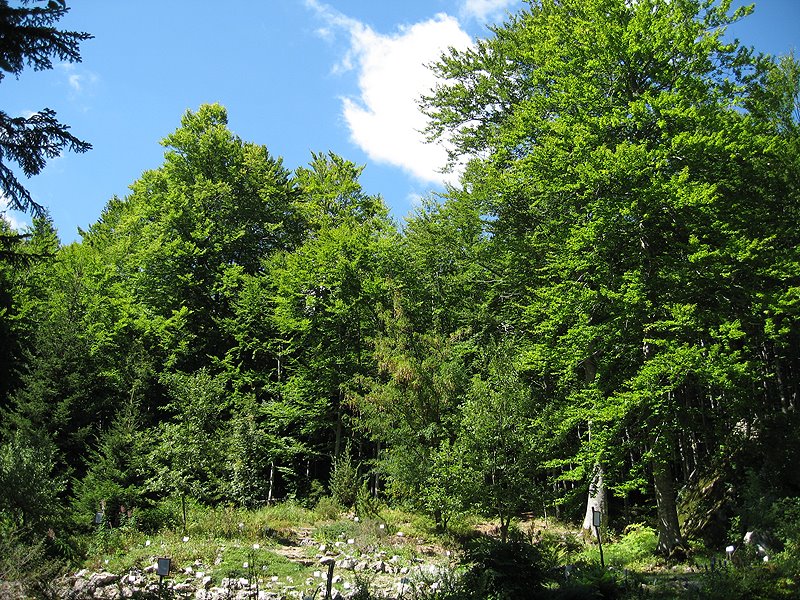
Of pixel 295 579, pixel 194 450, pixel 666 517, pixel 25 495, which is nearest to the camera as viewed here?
pixel 295 579

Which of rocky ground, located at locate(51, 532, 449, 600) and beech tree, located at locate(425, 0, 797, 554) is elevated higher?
beech tree, located at locate(425, 0, 797, 554)

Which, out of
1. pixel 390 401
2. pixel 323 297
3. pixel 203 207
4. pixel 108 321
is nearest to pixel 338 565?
pixel 390 401

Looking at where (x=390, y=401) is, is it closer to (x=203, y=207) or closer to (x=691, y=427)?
(x=691, y=427)

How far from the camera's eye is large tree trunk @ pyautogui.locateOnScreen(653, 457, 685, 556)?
13.0 meters

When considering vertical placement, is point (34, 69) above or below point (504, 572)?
above

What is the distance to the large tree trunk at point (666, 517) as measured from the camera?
12977 mm

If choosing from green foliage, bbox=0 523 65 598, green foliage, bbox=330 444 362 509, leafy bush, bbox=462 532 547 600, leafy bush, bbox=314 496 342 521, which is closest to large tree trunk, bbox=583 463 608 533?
leafy bush, bbox=462 532 547 600

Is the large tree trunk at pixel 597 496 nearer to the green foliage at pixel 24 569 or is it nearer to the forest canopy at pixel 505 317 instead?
the forest canopy at pixel 505 317

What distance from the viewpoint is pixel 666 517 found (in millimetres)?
13156

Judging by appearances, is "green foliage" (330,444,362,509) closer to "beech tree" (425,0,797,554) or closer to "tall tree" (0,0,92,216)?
"beech tree" (425,0,797,554)

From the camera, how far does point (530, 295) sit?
18.2m

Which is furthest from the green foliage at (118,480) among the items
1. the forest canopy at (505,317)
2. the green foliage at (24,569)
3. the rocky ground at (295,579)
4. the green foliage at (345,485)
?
the green foliage at (345,485)

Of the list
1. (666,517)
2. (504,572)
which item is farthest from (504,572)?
(666,517)

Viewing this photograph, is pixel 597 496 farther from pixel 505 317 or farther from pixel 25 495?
pixel 25 495
